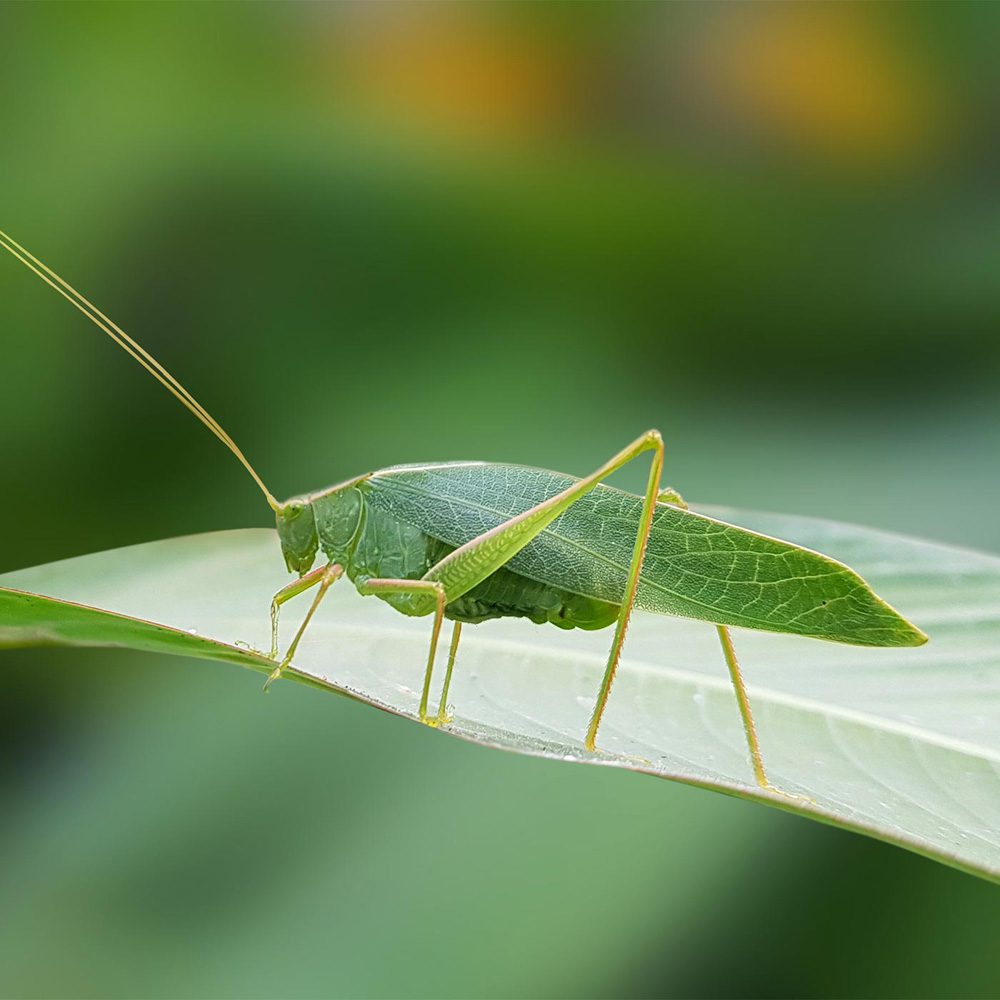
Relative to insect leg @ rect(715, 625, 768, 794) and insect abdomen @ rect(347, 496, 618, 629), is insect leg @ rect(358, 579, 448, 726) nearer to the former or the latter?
insect abdomen @ rect(347, 496, 618, 629)

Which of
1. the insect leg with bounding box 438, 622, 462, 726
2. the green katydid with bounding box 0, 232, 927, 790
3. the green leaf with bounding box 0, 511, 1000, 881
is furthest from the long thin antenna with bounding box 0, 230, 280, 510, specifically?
the insect leg with bounding box 438, 622, 462, 726

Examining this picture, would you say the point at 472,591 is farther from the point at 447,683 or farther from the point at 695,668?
the point at 695,668

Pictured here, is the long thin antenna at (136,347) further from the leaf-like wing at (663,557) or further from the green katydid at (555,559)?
the leaf-like wing at (663,557)

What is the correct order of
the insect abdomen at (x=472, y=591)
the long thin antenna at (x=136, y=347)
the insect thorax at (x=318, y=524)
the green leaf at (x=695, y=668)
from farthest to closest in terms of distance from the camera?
the insect thorax at (x=318, y=524), the insect abdomen at (x=472, y=591), the long thin antenna at (x=136, y=347), the green leaf at (x=695, y=668)

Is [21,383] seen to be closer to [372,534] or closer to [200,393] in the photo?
[200,393]

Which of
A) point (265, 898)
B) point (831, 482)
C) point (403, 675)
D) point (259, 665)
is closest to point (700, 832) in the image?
point (403, 675)

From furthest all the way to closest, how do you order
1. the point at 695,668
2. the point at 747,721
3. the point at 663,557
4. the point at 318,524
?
the point at 318,524, the point at 695,668, the point at 663,557, the point at 747,721

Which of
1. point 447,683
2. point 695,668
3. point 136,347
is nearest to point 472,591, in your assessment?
point 447,683

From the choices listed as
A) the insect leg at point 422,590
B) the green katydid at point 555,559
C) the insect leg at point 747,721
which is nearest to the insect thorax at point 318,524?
the green katydid at point 555,559
